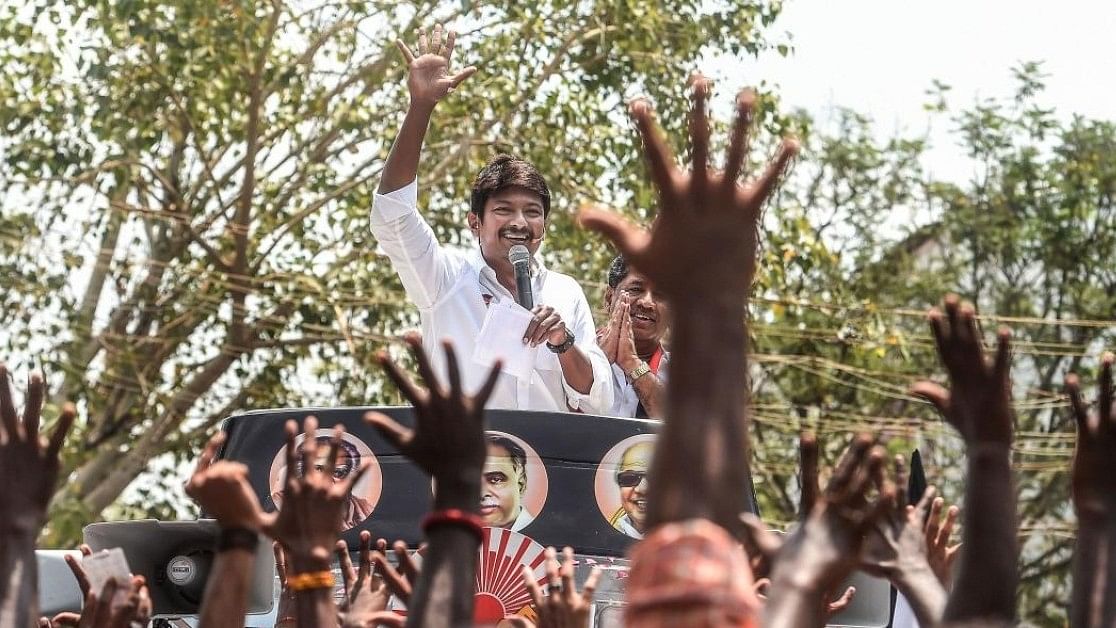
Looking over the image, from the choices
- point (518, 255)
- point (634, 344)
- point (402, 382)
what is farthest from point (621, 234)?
point (634, 344)

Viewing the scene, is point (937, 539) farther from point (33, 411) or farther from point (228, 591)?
point (33, 411)

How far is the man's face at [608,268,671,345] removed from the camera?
6.98m

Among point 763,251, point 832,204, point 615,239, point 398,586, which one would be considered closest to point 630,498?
point 398,586

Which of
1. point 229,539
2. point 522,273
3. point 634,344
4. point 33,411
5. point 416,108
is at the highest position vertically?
point 416,108

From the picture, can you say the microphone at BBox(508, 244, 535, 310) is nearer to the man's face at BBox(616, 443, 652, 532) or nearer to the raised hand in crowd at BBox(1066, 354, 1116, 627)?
the man's face at BBox(616, 443, 652, 532)

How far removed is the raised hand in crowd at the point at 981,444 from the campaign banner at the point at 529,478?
195 centimetres

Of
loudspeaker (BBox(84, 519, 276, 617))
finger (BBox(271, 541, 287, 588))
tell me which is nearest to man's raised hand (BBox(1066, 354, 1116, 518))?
finger (BBox(271, 541, 287, 588))

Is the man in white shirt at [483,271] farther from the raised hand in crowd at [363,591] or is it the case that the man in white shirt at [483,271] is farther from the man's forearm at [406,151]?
the raised hand in crowd at [363,591]

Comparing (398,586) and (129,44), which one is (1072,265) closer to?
(129,44)

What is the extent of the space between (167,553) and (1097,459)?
2.91 metres

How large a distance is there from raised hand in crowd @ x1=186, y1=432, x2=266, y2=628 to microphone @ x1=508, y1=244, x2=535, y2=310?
2.79m

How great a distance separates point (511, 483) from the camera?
5.23m

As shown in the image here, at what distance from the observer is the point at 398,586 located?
13.1ft

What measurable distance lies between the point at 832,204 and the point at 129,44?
8.46 m
